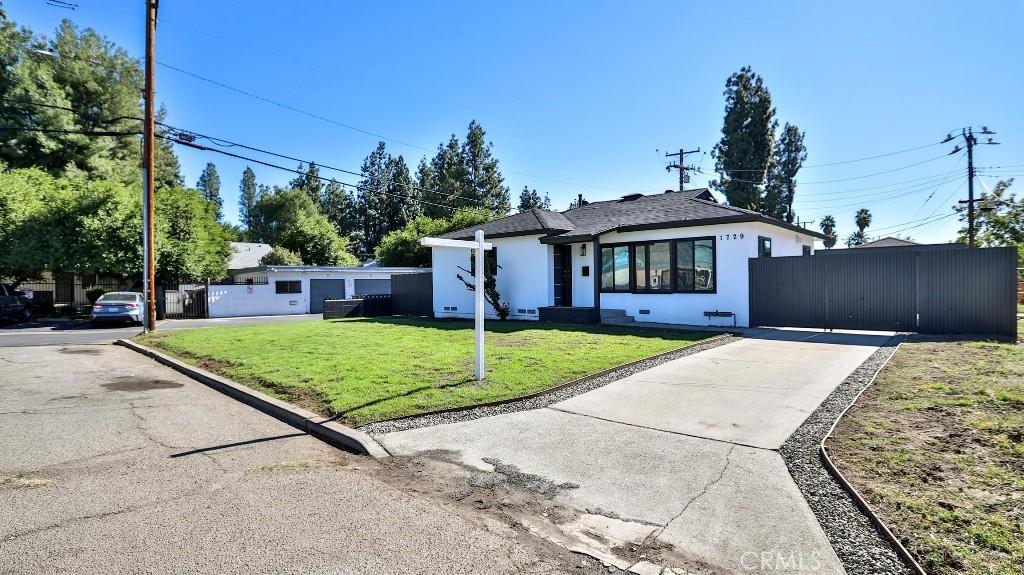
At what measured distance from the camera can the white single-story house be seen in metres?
14.5

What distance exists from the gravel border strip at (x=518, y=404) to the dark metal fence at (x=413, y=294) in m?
13.4

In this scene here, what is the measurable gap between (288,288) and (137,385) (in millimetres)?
21564

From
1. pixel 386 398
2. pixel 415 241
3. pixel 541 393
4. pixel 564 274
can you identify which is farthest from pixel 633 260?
pixel 415 241

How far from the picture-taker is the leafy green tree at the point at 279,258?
123 ft

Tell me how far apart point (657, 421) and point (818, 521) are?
2372mm

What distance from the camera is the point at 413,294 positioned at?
72.3 ft

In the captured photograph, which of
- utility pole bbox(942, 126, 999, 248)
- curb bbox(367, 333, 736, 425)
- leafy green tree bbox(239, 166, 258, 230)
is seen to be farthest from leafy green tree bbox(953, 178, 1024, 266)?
leafy green tree bbox(239, 166, 258, 230)

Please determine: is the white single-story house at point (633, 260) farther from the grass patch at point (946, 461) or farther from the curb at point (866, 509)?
the curb at point (866, 509)

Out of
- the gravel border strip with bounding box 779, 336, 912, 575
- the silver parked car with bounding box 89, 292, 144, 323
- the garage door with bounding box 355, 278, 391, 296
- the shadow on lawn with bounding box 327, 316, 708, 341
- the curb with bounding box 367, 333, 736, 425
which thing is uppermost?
the garage door with bounding box 355, 278, 391, 296

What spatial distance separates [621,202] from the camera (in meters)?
20.9

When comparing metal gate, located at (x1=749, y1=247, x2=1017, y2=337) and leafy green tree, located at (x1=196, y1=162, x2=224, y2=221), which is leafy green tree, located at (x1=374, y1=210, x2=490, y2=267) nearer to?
metal gate, located at (x1=749, y1=247, x2=1017, y2=337)

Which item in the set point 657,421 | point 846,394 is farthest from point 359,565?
point 846,394

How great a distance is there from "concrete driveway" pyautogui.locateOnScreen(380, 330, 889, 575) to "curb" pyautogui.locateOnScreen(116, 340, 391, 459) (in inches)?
9.2

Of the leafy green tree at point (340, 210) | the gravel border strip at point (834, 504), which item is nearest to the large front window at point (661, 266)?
the gravel border strip at point (834, 504)
